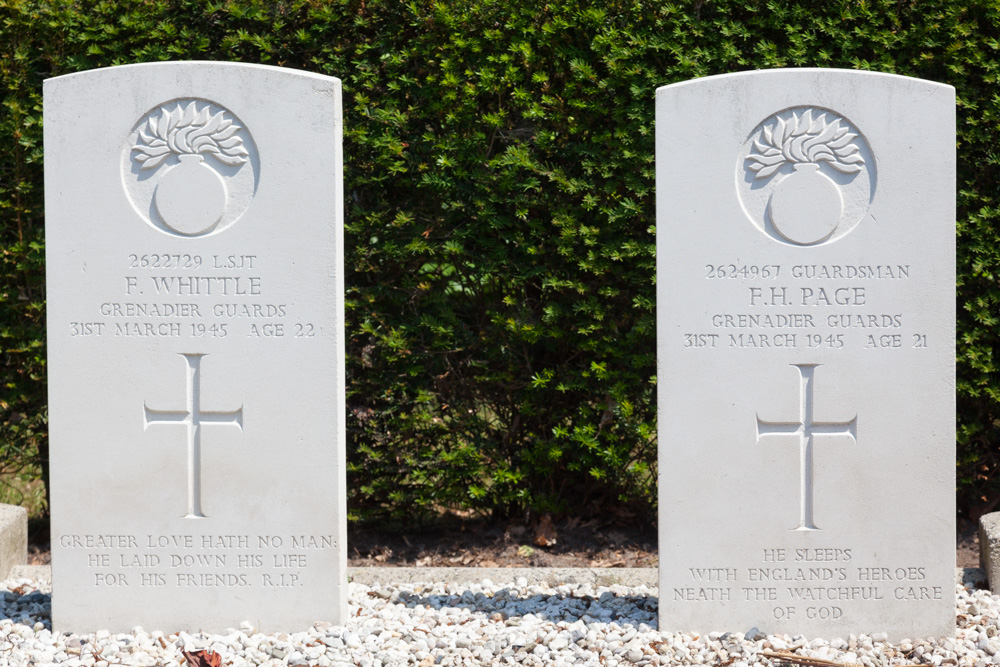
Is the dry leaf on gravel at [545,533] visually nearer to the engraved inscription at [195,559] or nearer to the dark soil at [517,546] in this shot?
the dark soil at [517,546]

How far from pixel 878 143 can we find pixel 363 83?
2.29 metres

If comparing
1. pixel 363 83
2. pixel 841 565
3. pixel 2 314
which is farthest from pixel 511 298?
pixel 2 314

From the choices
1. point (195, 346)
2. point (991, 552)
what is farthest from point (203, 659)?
point (991, 552)

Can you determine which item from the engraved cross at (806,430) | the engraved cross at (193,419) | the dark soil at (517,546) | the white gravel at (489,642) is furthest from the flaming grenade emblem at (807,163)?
the engraved cross at (193,419)

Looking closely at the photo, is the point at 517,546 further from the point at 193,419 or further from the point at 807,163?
the point at 807,163

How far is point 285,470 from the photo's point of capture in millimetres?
3764

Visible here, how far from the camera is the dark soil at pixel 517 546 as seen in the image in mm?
4941

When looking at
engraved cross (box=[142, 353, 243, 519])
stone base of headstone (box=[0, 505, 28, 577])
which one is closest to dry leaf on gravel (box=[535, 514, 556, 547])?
engraved cross (box=[142, 353, 243, 519])

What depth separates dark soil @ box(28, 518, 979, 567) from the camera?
195 inches

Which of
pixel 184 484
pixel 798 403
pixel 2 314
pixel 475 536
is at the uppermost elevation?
pixel 2 314

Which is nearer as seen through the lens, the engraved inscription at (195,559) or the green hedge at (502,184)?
the engraved inscription at (195,559)

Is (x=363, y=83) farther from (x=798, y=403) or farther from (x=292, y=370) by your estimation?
(x=798, y=403)

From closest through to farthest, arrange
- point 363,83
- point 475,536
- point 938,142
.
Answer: point 938,142, point 363,83, point 475,536

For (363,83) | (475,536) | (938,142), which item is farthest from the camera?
(475,536)
